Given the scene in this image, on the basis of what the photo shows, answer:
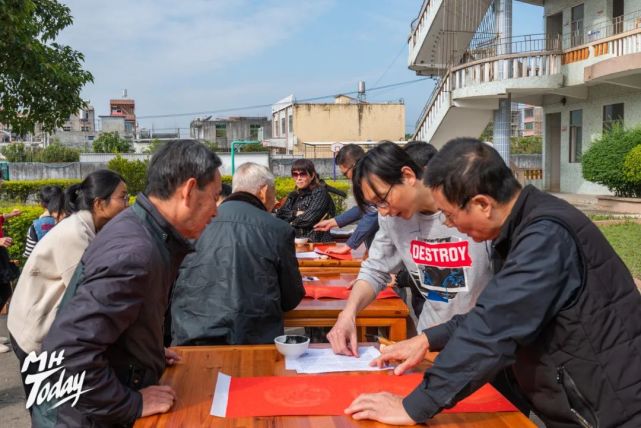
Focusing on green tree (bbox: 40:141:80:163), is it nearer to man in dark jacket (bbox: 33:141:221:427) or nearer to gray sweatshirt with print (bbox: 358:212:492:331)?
gray sweatshirt with print (bbox: 358:212:492:331)

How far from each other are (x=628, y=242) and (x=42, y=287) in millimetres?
8853

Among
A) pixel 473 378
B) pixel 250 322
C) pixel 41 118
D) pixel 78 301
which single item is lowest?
pixel 250 322

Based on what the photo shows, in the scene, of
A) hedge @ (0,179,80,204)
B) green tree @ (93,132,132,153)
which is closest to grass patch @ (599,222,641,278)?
hedge @ (0,179,80,204)

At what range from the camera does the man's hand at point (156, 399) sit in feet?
5.42

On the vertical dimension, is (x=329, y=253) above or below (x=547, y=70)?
below

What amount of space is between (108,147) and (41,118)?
37001 mm

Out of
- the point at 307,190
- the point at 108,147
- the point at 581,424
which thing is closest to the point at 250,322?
the point at 581,424

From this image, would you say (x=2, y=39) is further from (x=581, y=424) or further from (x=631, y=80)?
(x=631, y=80)

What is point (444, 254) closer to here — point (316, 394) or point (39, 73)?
point (316, 394)

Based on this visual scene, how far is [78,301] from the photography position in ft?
4.84

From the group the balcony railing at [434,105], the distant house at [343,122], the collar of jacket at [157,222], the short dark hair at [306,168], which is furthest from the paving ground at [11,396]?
the distant house at [343,122]

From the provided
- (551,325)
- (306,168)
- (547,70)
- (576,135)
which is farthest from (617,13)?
(551,325)

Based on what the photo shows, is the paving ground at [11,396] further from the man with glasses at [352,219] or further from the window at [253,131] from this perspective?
the window at [253,131]

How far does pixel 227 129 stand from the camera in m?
56.0
